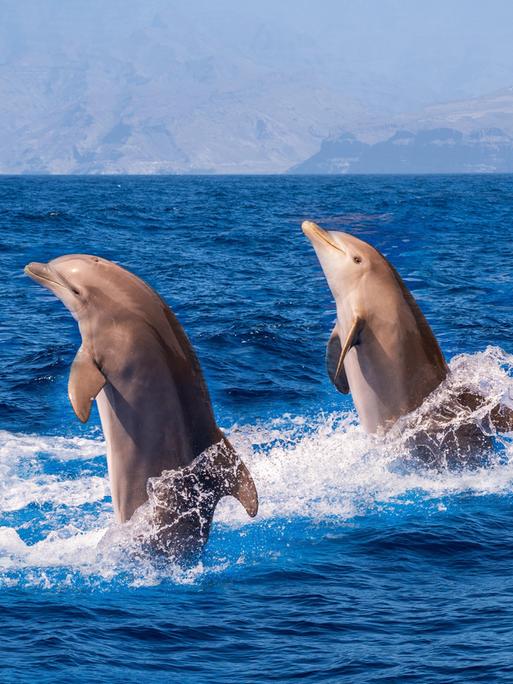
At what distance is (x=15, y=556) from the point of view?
10.1m

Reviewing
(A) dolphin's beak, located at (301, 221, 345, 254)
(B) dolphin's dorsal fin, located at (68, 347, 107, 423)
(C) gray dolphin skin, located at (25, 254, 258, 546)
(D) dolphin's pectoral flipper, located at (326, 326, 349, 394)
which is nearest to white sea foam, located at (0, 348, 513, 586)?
(C) gray dolphin skin, located at (25, 254, 258, 546)

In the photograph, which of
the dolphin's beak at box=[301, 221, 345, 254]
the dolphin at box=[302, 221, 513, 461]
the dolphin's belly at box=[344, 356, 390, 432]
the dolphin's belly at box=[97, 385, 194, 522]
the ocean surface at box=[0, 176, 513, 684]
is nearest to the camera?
the ocean surface at box=[0, 176, 513, 684]

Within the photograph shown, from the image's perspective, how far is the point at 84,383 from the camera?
358 inches

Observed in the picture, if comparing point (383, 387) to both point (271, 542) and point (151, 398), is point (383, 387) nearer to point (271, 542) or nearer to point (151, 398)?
point (271, 542)

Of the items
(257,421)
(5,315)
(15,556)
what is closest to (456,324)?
(257,421)

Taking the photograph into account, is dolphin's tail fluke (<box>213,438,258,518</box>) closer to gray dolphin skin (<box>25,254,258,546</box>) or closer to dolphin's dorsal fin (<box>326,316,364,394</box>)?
gray dolphin skin (<box>25,254,258,546</box>)

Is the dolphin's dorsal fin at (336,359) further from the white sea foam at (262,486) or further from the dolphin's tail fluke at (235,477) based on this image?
the dolphin's tail fluke at (235,477)

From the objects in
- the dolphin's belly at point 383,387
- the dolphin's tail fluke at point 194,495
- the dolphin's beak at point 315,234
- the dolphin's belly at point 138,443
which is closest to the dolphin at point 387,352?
the dolphin's belly at point 383,387

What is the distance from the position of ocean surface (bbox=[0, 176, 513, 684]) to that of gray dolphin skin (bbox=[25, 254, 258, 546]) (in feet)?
2.13

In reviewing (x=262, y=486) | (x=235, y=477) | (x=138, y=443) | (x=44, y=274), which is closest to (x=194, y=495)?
(x=235, y=477)

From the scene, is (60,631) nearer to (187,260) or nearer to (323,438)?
(323,438)

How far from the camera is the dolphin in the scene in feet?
40.1

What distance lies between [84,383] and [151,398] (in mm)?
645

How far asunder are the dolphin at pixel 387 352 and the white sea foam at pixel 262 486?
0.18m
